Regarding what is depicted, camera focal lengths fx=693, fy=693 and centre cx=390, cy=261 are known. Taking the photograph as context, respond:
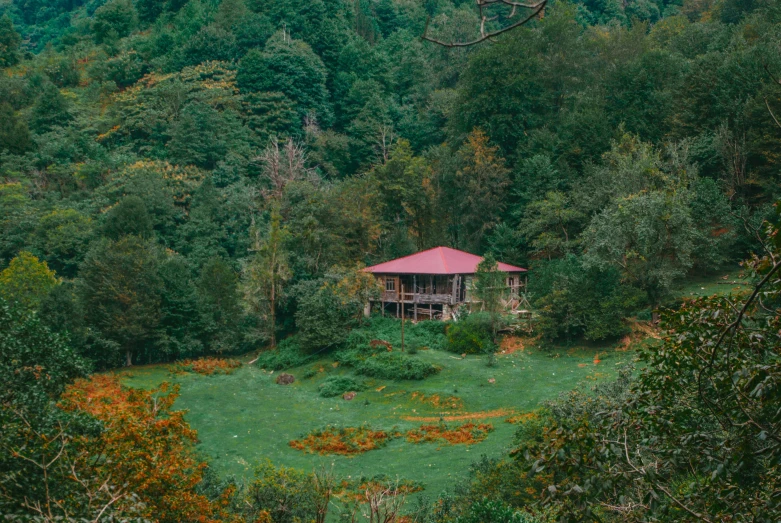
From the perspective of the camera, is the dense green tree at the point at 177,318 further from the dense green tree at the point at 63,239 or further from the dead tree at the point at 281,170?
the dead tree at the point at 281,170

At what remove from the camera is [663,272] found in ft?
88.0

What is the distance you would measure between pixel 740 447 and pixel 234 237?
40.3 m

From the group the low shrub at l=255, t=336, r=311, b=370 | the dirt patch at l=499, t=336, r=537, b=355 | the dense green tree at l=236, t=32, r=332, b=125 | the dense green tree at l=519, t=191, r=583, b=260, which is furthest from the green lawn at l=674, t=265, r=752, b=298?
the dense green tree at l=236, t=32, r=332, b=125

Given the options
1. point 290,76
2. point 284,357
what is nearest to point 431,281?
point 284,357

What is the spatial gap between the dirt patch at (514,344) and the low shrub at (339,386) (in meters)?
6.28

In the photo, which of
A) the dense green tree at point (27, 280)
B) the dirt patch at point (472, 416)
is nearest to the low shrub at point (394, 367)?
the dirt patch at point (472, 416)

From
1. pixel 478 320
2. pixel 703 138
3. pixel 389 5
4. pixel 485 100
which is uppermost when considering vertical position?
pixel 389 5

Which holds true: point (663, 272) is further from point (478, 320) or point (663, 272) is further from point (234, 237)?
point (234, 237)

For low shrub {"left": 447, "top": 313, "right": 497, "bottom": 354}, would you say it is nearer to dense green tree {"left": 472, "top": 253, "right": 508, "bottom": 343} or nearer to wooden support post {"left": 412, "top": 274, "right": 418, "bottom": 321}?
dense green tree {"left": 472, "top": 253, "right": 508, "bottom": 343}

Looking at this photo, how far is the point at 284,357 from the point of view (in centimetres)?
3231

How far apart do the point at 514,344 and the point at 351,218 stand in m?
12.2

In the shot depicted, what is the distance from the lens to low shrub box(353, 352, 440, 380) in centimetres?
2722

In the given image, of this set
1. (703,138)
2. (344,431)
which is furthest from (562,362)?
(703,138)

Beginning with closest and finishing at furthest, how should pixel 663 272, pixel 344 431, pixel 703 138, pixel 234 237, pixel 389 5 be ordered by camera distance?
pixel 344 431, pixel 663 272, pixel 703 138, pixel 234 237, pixel 389 5
